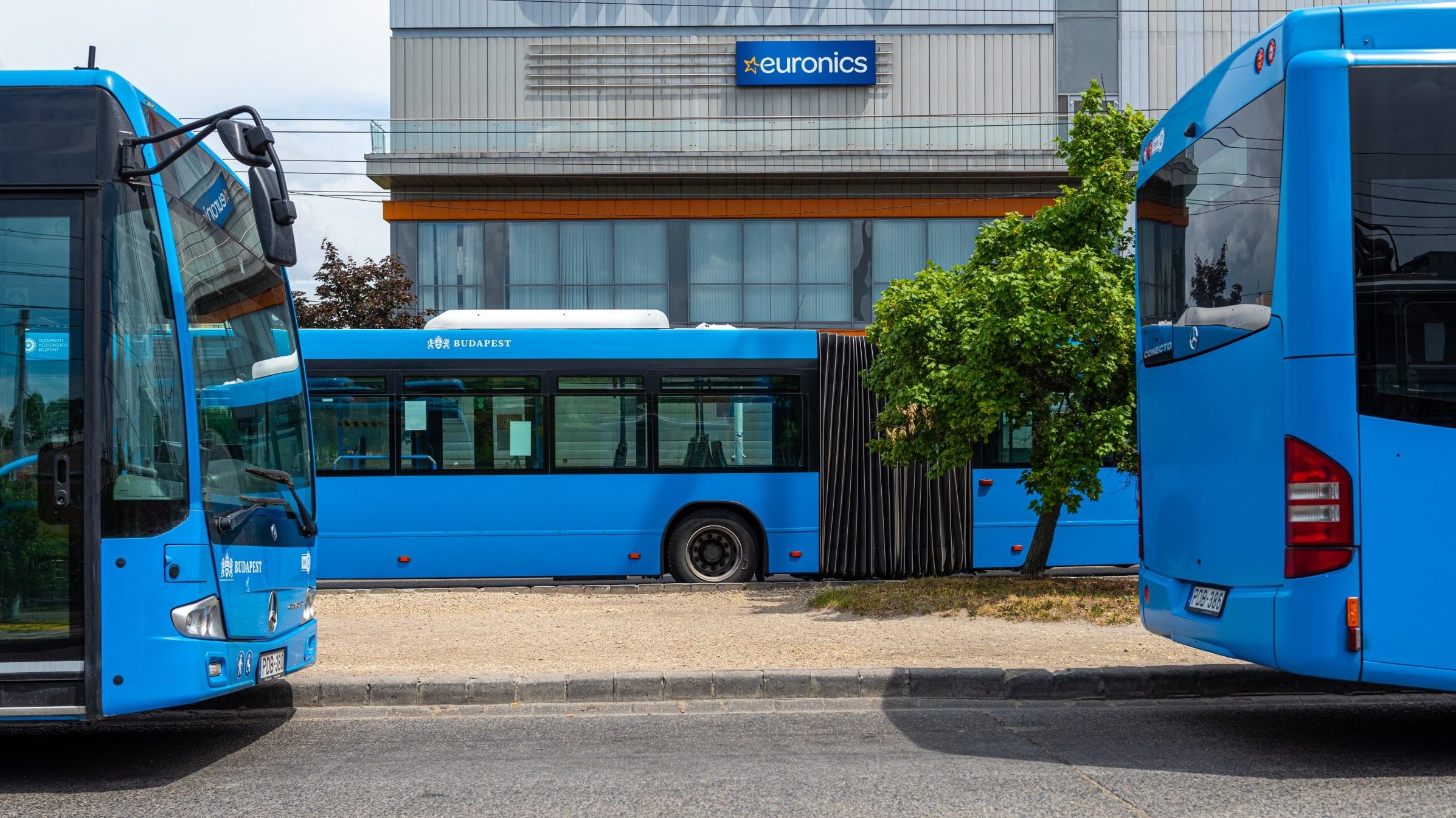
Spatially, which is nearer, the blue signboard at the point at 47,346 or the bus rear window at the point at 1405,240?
the bus rear window at the point at 1405,240

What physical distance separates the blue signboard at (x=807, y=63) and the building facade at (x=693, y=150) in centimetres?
5

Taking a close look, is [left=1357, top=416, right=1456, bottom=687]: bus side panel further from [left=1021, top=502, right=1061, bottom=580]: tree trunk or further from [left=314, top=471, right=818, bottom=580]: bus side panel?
[left=314, top=471, right=818, bottom=580]: bus side panel

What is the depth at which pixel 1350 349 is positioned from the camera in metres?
5.71

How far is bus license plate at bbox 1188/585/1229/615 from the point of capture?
6.32 metres

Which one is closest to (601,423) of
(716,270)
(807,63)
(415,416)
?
(415,416)

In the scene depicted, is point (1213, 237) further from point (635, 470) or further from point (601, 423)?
point (601, 423)

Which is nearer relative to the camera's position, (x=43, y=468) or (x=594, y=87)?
(x=43, y=468)

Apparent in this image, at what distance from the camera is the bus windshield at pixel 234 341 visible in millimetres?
6242

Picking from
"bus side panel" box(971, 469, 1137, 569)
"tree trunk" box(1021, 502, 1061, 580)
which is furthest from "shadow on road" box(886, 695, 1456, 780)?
"bus side panel" box(971, 469, 1137, 569)

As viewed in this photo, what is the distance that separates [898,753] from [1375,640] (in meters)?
2.35

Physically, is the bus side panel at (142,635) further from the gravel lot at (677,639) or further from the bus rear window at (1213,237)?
the bus rear window at (1213,237)

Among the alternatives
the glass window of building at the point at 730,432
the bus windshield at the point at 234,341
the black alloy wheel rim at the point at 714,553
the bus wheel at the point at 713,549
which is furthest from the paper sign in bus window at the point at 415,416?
the bus windshield at the point at 234,341

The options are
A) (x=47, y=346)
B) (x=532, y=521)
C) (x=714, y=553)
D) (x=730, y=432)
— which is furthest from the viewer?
(x=730, y=432)

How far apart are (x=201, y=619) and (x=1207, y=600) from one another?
5032mm
